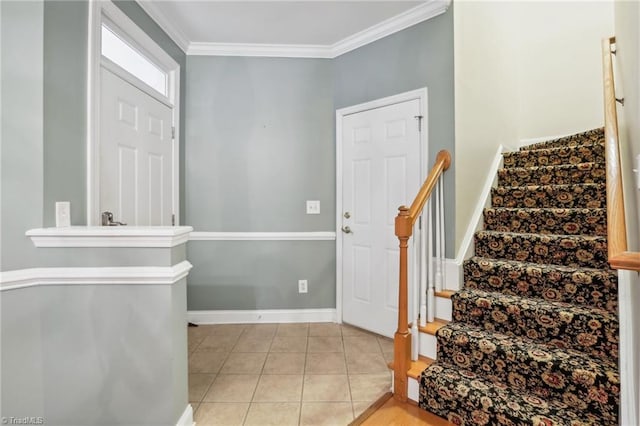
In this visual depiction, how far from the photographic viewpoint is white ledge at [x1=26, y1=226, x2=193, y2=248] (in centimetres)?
125

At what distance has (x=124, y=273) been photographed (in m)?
1.28

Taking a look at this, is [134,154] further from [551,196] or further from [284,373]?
[551,196]

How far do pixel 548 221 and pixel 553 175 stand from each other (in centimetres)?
55

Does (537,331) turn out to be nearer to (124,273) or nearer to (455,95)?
(455,95)

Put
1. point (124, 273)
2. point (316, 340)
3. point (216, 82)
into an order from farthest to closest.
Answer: point (216, 82), point (316, 340), point (124, 273)

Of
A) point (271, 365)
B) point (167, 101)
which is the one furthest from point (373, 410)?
point (167, 101)

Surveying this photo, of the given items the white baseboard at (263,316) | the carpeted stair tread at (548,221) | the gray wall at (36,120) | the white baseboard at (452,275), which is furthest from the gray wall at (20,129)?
the carpeted stair tread at (548,221)

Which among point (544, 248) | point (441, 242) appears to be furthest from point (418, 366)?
point (544, 248)

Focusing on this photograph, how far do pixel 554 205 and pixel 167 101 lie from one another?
131 inches

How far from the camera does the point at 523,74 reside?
3.35 meters

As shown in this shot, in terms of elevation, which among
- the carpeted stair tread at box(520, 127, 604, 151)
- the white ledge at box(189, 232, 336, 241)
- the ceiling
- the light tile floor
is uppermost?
the ceiling

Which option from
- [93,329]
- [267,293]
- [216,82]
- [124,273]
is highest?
[216,82]

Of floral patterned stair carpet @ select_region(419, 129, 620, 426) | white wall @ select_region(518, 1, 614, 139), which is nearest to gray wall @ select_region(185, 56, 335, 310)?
floral patterned stair carpet @ select_region(419, 129, 620, 426)

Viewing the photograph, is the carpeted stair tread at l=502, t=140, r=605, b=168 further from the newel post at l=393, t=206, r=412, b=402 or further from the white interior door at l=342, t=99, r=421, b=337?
the newel post at l=393, t=206, r=412, b=402
